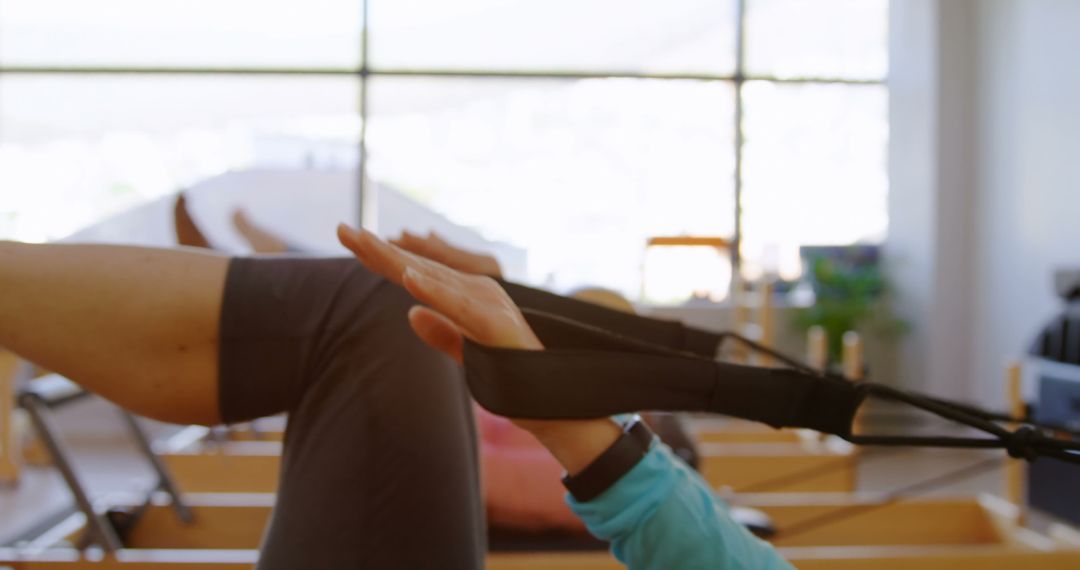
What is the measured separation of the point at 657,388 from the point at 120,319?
51cm

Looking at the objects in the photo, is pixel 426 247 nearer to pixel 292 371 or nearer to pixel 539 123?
pixel 292 371

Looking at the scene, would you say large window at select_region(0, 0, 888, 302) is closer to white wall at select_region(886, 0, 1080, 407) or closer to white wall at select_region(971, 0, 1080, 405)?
white wall at select_region(886, 0, 1080, 407)

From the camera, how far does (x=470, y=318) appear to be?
631mm

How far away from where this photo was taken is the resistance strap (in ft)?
2.07

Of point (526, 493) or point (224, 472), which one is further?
point (224, 472)

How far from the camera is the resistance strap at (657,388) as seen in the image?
0.63 m

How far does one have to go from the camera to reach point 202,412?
0.92 meters

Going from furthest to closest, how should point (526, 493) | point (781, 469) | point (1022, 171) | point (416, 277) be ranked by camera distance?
point (1022, 171) < point (781, 469) < point (526, 493) < point (416, 277)

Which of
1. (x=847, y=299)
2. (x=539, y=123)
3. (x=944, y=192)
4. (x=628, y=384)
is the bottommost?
(x=847, y=299)

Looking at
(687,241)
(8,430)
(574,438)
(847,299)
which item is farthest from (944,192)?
(574,438)

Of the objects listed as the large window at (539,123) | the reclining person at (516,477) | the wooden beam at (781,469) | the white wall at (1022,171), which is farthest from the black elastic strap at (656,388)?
the large window at (539,123)

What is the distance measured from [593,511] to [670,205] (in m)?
4.89

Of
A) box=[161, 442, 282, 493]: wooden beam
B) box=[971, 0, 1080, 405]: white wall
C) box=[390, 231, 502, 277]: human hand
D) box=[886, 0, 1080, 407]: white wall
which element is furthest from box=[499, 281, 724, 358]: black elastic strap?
box=[886, 0, 1080, 407]: white wall

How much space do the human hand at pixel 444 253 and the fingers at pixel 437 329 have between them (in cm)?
36
